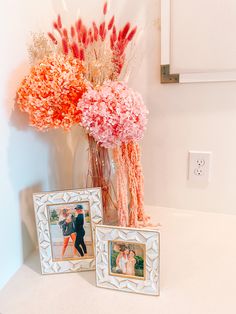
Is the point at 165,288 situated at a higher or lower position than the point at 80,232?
lower

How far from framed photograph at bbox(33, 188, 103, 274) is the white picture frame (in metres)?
0.48

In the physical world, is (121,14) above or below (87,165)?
above

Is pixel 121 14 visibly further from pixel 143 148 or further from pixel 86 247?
pixel 86 247

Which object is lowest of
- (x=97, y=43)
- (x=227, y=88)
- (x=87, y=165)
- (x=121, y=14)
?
(x=87, y=165)

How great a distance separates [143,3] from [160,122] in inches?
16.1

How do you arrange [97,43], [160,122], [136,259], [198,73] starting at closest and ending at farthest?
1. [136,259]
2. [97,43]
3. [198,73]
4. [160,122]

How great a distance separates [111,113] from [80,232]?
0.34 meters

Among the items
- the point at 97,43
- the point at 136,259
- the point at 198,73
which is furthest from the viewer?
the point at 198,73

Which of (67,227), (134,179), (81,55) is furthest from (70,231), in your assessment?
(81,55)

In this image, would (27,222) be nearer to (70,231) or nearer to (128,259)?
(70,231)

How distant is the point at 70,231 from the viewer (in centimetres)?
73

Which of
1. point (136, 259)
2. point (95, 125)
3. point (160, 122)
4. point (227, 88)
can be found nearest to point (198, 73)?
point (227, 88)

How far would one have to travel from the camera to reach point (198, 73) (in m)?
0.88

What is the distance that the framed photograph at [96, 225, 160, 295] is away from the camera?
63 centimetres
